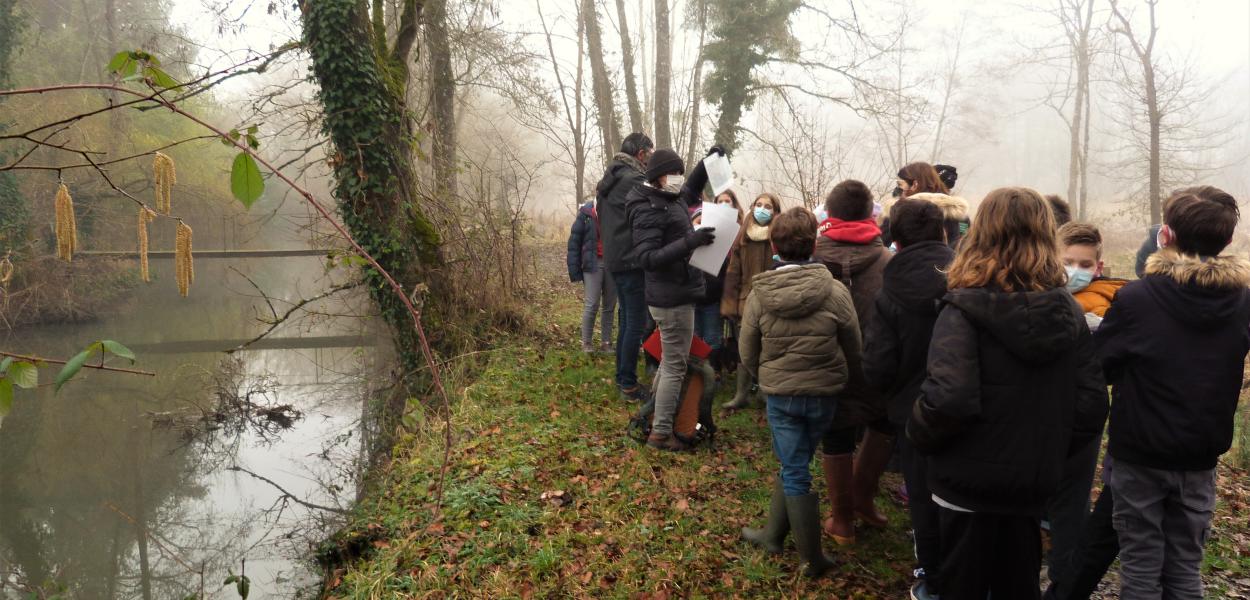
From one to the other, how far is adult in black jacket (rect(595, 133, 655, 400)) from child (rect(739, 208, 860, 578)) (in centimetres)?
220

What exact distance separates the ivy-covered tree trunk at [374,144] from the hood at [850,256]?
553 cm

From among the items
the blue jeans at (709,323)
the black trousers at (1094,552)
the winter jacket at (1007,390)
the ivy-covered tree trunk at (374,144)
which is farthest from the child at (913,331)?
the ivy-covered tree trunk at (374,144)

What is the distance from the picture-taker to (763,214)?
573 cm

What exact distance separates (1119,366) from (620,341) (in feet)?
13.6

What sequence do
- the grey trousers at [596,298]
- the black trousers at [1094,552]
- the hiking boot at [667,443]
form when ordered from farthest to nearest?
the grey trousers at [596,298]
the hiking boot at [667,443]
the black trousers at [1094,552]

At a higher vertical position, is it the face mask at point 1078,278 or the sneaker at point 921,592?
the face mask at point 1078,278

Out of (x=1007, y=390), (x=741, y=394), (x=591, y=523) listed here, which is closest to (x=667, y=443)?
(x=591, y=523)

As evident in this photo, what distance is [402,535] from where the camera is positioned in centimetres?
475

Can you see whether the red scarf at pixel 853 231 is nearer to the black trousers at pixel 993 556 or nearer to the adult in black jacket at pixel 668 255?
the adult in black jacket at pixel 668 255

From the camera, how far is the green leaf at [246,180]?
1.63 metres

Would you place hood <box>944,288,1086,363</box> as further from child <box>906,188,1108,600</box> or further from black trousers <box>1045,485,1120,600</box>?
black trousers <box>1045,485,1120,600</box>

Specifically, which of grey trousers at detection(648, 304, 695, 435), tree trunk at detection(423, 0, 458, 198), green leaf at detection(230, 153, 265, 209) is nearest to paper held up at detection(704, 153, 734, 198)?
grey trousers at detection(648, 304, 695, 435)

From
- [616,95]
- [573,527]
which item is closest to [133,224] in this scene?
[616,95]

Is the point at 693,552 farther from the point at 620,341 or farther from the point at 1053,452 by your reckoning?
the point at 620,341
